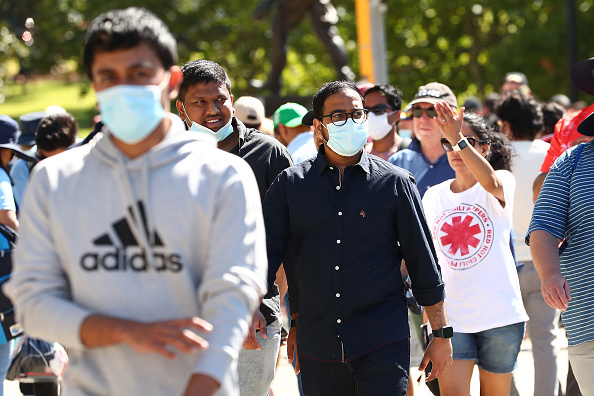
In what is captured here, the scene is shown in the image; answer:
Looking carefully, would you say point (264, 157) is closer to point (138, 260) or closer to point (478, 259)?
point (478, 259)

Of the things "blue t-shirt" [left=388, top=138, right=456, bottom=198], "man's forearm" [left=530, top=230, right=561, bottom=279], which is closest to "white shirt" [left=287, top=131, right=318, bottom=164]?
"blue t-shirt" [left=388, top=138, right=456, bottom=198]

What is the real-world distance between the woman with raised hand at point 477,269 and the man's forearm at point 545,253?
90 cm

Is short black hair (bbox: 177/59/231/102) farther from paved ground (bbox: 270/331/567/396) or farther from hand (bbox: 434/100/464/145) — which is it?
paved ground (bbox: 270/331/567/396)

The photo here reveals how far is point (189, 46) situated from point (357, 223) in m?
27.1

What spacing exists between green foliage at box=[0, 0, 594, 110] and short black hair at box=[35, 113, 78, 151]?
62.3 feet

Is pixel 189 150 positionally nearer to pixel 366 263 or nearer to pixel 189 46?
pixel 366 263

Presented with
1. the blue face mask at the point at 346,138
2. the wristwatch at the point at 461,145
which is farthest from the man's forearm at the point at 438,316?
the wristwatch at the point at 461,145

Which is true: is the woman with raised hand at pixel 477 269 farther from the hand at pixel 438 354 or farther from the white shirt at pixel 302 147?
the white shirt at pixel 302 147

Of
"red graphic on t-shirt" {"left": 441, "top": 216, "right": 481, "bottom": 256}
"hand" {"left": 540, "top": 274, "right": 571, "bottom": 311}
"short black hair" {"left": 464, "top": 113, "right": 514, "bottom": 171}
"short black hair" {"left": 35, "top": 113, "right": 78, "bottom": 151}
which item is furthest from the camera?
"short black hair" {"left": 35, "top": 113, "right": 78, "bottom": 151}

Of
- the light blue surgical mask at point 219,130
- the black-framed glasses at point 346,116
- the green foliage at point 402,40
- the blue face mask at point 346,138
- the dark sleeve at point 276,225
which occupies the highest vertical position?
the green foliage at point 402,40

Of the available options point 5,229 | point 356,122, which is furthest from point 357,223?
point 5,229

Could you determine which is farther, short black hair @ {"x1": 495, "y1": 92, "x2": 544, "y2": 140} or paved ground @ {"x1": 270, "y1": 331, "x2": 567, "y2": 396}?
paved ground @ {"x1": 270, "y1": 331, "x2": 567, "y2": 396}

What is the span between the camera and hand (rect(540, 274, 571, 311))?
3.90m

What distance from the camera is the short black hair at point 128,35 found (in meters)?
2.49
